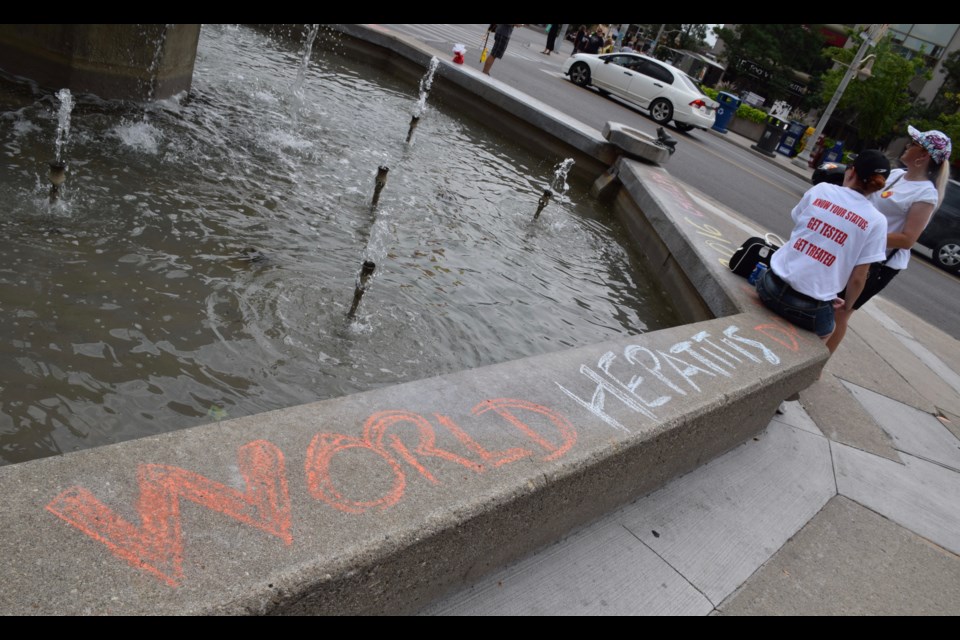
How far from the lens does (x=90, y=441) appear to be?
308 cm

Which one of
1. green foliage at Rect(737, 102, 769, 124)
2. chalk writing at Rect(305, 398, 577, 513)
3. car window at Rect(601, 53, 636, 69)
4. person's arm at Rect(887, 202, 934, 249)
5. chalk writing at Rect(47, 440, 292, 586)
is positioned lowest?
chalk writing at Rect(47, 440, 292, 586)

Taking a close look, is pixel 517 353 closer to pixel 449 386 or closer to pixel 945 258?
pixel 449 386

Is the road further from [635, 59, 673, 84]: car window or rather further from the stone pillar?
the stone pillar

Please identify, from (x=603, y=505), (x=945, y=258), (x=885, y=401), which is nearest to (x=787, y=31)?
(x=945, y=258)

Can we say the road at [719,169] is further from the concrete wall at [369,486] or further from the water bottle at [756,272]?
the concrete wall at [369,486]

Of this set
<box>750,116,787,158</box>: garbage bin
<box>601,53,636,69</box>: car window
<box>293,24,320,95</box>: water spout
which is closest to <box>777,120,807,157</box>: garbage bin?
<box>750,116,787,158</box>: garbage bin

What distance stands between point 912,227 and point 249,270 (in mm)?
4930

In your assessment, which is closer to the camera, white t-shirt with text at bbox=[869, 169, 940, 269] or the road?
white t-shirt with text at bbox=[869, 169, 940, 269]

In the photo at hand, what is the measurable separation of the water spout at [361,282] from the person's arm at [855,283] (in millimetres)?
3516

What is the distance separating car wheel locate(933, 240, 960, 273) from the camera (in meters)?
15.0

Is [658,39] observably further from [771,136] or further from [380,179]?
[380,179]

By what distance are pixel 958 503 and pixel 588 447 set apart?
367cm

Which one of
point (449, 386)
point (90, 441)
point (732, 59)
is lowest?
point (90, 441)

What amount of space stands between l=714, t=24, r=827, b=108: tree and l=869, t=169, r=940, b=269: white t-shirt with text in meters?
52.1
